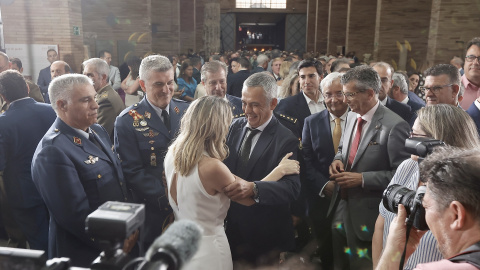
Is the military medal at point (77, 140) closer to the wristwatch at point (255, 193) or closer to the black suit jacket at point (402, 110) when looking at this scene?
the wristwatch at point (255, 193)

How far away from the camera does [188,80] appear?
24.1 ft

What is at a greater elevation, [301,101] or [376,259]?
[301,101]

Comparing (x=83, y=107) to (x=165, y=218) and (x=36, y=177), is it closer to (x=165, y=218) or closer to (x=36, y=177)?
(x=36, y=177)

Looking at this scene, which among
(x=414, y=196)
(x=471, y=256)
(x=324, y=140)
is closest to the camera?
(x=471, y=256)

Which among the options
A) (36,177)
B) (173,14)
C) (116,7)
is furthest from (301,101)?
(173,14)

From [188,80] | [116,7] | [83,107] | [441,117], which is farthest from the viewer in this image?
[116,7]

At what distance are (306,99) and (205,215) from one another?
224 centimetres

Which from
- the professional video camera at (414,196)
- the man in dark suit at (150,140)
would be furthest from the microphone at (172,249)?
the man in dark suit at (150,140)

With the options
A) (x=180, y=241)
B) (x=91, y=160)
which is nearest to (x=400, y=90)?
(x=91, y=160)

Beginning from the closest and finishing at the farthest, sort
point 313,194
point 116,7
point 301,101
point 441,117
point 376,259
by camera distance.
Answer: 1. point 441,117
2. point 376,259
3. point 313,194
4. point 301,101
5. point 116,7

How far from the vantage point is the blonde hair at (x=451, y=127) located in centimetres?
206

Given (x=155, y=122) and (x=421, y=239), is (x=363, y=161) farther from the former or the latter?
(x=155, y=122)

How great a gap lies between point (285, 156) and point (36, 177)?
4.98 ft

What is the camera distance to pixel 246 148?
2.82 m
